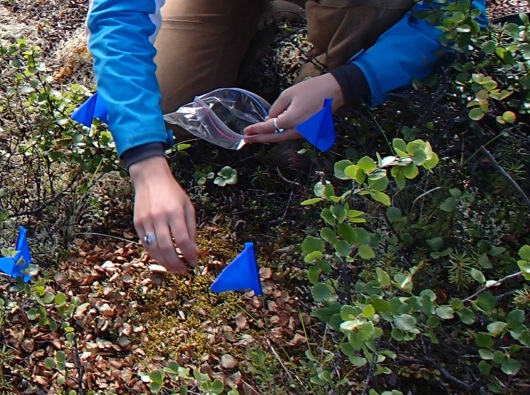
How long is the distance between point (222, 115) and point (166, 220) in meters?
0.80

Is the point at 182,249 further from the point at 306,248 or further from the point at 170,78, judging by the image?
the point at 170,78

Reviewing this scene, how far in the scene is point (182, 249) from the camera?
54.9 inches

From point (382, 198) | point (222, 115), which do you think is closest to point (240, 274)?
point (382, 198)

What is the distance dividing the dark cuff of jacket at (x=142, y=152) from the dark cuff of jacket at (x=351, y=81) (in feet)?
1.79

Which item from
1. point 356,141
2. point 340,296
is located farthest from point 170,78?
point 340,296

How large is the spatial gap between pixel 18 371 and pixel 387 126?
1193 millimetres

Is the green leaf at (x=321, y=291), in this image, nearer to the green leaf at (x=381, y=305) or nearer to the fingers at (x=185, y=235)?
the green leaf at (x=381, y=305)

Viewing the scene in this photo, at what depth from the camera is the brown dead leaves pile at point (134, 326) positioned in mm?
1658

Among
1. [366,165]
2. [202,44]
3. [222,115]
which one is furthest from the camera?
[202,44]

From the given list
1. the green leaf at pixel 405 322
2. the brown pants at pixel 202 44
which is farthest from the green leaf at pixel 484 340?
the brown pants at pixel 202 44

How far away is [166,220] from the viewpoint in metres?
1.39

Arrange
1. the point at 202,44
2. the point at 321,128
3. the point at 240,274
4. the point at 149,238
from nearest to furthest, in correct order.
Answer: the point at 240,274, the point at 149,238, the point at 321,128, the point at 202,44

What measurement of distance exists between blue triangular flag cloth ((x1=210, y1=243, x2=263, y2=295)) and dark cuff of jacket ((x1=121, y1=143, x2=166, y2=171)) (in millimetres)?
381

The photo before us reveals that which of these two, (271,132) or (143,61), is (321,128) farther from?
(143,61)
